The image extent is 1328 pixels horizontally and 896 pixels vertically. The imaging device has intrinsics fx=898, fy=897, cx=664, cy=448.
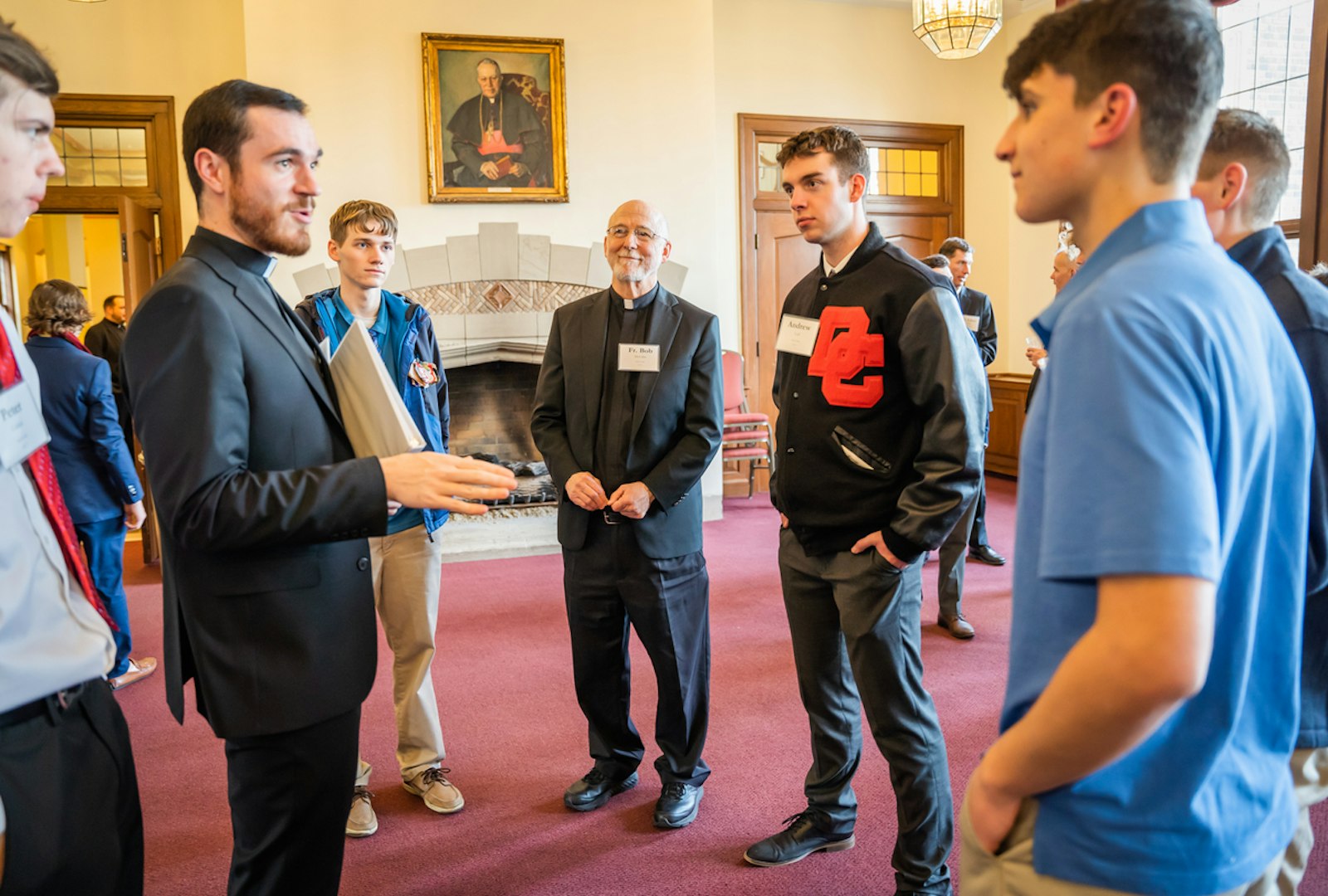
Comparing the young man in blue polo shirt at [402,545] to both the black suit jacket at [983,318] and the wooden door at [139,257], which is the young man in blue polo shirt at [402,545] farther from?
the black suit jacket at [983,318]

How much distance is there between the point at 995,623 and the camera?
13.0 feet

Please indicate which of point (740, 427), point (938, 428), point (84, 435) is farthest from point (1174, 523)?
point (740, 427)

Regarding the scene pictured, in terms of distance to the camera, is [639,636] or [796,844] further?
[639,636]

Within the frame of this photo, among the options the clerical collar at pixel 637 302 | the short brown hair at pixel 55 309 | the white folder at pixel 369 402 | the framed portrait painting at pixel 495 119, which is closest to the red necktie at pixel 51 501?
the white folder at pixel 369 402

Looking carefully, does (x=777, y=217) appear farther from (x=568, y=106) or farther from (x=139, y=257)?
(x=139, y=257)

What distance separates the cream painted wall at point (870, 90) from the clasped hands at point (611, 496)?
186 inches

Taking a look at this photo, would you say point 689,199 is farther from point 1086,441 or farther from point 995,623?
point 1086,441

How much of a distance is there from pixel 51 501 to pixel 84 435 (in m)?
2.55

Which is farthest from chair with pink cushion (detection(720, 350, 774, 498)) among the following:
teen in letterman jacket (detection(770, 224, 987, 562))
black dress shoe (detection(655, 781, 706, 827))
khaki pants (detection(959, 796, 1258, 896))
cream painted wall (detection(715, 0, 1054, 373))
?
khaki pants (detection(959, 796, 1258, 896))

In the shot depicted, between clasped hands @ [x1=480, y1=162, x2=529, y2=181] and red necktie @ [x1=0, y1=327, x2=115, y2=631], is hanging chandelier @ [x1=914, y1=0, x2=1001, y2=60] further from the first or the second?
red necktie @ [x1=0, y1=327, x2=115, y2=631]

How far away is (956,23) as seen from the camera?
454cm

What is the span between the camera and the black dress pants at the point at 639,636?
239 centimetres

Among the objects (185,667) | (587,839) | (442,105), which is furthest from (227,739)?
(442,105)

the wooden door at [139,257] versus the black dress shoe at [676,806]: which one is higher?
the wooden door at [139,257]
